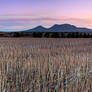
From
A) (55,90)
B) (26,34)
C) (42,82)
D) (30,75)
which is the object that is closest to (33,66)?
(30,75)

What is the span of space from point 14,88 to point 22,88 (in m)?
0.12

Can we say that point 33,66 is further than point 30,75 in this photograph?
Yes

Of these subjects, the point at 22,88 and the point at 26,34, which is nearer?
the point at 22,88

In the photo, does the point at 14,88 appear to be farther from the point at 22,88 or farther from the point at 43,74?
the point at 43,74

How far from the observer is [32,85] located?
10.1 feet

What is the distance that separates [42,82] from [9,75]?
0.75m

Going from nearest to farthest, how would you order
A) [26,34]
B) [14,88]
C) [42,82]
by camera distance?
1. [14,88]
2. [42,82]
3. [26,34]

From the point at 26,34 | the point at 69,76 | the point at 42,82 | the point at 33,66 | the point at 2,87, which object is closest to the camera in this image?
the point at 2,87

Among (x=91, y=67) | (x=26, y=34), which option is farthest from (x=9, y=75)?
(x=26, y=34)

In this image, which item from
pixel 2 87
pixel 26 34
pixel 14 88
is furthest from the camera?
pixel 26 34

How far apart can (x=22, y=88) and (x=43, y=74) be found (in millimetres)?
589

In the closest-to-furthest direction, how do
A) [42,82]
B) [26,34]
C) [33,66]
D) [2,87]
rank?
[2,87] → [42,82] → [33,66] → [26,34]

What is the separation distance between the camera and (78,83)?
10.4 ft

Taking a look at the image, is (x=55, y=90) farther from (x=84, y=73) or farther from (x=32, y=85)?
(x=84, y=73)
